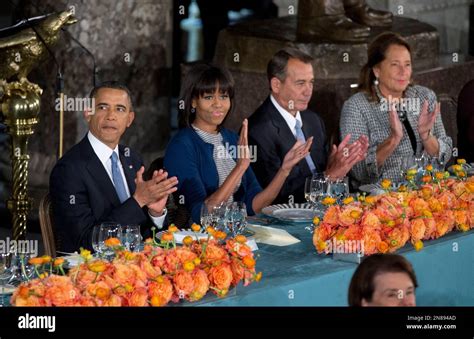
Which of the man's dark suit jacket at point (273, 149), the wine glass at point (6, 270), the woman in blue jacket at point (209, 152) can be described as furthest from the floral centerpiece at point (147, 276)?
the man's dark suit jacket at point (273, 149)

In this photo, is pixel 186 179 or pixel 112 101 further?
pixel 186 179

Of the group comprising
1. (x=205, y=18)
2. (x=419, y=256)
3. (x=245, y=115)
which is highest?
(x=205, y=18)

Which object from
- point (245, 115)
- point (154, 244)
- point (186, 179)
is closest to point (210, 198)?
point (186, 179)

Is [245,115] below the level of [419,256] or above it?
above

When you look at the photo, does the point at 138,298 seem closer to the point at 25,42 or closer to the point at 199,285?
the point at 199,285

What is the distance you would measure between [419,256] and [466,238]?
13.8 inches

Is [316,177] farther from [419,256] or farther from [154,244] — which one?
[154,244]

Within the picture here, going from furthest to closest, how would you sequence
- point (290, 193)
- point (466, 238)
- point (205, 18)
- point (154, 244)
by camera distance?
point (205, 18), point (290, 193), point (466, 238), point (154, 244)

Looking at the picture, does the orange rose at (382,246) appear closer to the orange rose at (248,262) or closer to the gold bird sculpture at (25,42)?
the orange rose at (248,262)

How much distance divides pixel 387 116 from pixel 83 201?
2.06 m

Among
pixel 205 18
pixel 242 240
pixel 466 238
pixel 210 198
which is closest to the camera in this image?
pixel 242 240

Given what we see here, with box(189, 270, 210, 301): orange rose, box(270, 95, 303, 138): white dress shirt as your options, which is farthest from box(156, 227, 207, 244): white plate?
box(270, 95, 303, 138): white dress shirt

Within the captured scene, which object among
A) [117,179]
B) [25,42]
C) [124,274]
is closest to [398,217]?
[117,179]

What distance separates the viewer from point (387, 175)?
6.16m
